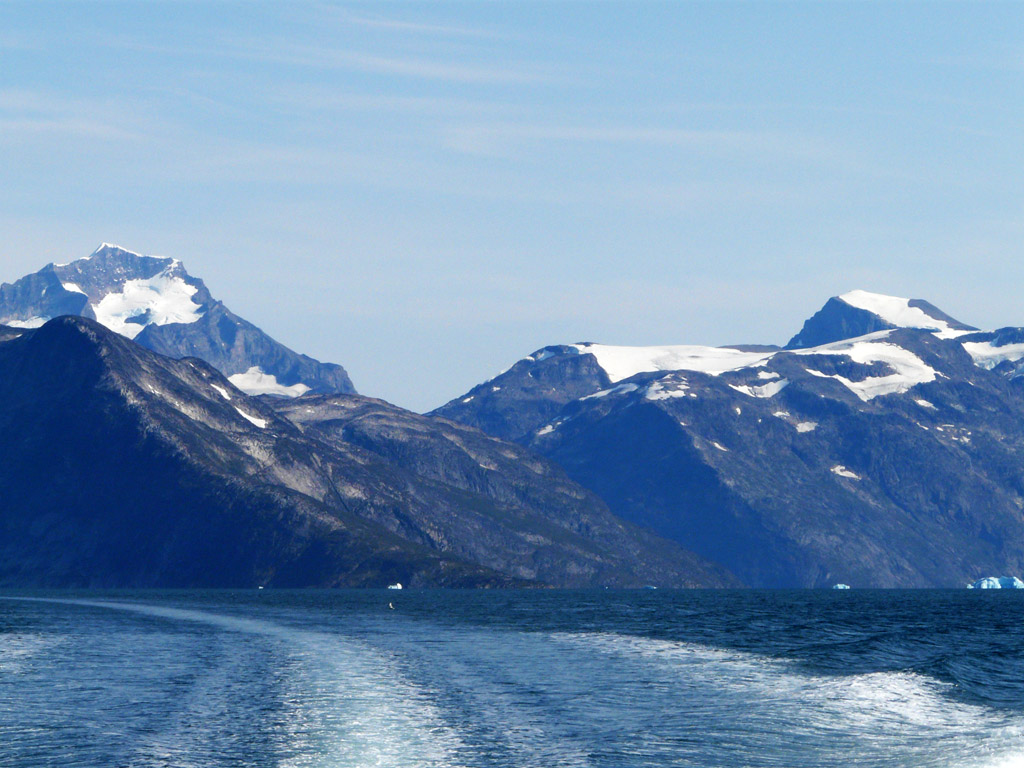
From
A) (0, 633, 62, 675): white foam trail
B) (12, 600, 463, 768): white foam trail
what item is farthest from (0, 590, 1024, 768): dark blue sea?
(0, 633, 62, 675): white foam trail

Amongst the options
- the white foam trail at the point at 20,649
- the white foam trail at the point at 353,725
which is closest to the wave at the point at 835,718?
the white foam trail at the point at 353,725

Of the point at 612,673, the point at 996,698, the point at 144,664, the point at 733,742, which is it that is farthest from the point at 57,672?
the point at 996,698

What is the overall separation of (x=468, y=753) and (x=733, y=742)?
1511 centimetres

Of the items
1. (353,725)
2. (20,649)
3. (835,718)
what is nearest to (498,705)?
(353,725)

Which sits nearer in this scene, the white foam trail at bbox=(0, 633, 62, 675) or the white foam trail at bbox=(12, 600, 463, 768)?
the white foam trail at bbox=(12, 600, 463, 768)

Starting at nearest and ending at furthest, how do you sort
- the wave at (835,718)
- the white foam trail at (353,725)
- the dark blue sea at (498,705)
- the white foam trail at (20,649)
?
the white foam trail at (353,725) < the dark blue sea at (498,705) < the wave at (835,718) < the white foam trail at (20,649)

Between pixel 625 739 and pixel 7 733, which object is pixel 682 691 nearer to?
pixel 625 739

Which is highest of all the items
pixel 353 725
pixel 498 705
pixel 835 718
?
pixel 353 725

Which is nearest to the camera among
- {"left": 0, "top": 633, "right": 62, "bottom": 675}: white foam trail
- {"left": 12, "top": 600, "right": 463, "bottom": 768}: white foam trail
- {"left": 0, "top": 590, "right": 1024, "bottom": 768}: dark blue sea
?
{"left": 12, "top": 600, "right": 463, "bottom": 768}: white foam trail

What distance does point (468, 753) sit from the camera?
212ft

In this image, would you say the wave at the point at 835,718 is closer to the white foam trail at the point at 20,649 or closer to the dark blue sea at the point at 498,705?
the dark blue sea at the point at 498,705

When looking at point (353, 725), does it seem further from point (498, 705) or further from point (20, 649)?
point (20, 649)

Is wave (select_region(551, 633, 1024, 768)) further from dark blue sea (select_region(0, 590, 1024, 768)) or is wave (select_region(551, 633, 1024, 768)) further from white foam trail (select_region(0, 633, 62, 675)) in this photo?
white foam trail (select_region(0, 633, 62, 675))

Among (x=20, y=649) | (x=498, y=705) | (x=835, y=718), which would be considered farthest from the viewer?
(x=20, y=649)
